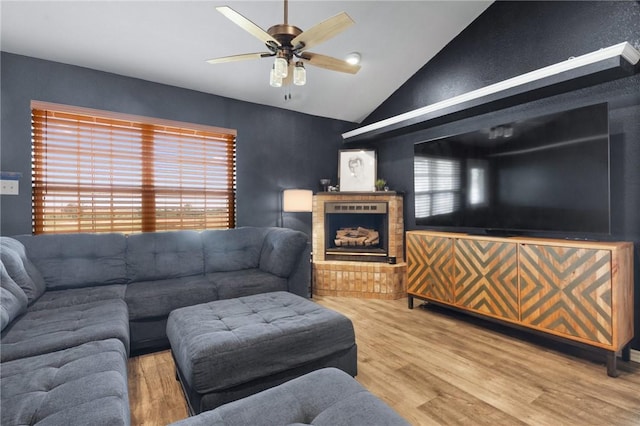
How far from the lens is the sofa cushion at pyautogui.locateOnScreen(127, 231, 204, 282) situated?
8.89 ft

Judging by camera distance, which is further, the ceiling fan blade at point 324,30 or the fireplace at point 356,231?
the fireplace at point 356,231

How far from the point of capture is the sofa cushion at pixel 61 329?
1428mm

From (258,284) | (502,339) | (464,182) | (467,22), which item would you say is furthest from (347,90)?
(502,339)

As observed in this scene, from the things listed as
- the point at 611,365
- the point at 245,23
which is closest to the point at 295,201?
the point at 245,23

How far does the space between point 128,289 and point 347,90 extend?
3.30 metres

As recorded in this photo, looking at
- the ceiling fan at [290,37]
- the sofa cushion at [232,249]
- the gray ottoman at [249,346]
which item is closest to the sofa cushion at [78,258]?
the sofa cushion at [232,249]

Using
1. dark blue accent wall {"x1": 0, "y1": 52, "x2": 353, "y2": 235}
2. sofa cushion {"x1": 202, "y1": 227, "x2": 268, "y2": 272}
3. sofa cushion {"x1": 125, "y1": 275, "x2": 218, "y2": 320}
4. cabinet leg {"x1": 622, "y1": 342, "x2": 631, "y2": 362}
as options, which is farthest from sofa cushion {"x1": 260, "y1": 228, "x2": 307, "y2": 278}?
cabinet leg {"x1": 622, "y1": 342, "x2": 631, "y2": 362}

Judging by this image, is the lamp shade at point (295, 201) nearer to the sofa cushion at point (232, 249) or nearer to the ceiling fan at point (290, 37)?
the sofa cushion at point (232, 249)

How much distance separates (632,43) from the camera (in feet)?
7.22

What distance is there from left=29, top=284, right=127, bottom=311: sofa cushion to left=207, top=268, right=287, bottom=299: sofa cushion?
0.72 metres

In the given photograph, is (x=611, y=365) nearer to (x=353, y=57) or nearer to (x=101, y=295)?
(x=353, y=57)

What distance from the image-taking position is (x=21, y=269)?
202 centimetres

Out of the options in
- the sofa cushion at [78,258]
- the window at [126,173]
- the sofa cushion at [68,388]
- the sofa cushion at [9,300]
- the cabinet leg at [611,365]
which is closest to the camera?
the sofa cushion at [68,388]

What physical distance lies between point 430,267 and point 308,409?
2397 millimetres
